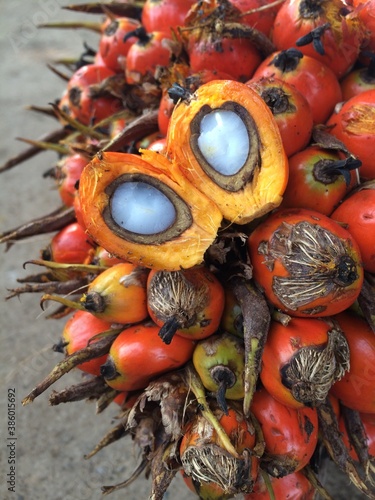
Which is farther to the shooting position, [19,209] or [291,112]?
[19,209]

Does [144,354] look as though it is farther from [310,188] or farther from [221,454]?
[310,188]

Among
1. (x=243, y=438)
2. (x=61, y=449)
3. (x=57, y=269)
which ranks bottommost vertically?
(x=61, y=449)

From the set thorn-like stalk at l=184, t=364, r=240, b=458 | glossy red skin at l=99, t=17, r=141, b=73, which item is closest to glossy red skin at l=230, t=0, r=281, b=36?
glossy red skin at l=99, t=17, r=141, b=73

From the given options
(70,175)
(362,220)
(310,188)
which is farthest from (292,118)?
(70,175)

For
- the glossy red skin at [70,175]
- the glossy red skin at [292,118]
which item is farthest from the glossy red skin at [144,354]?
the glossy red skin at [70,175]

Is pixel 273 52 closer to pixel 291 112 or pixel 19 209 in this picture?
pixel 291 112

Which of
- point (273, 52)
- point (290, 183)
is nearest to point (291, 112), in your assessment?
point (290, 183)

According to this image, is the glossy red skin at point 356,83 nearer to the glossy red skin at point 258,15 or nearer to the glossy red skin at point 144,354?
the glossy red skin at point 258,15
